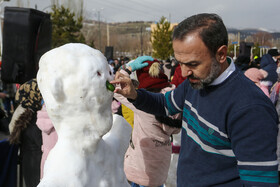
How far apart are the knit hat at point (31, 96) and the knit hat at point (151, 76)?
3.70 ft

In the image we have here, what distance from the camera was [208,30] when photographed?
57.4 inches

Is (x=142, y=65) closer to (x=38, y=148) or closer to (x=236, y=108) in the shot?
(x=236, y=108)

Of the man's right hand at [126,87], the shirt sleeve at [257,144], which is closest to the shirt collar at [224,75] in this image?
the shirt sleeve at [257,144]

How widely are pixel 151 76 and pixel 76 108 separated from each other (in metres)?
1.38

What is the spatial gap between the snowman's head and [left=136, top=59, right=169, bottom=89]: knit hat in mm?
1240

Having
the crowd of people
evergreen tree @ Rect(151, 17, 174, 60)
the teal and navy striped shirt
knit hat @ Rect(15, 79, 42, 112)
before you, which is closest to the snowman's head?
the crowd of people

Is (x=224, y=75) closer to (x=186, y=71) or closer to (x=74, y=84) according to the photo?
(x=186, y=71)

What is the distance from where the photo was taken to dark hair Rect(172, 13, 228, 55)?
4.78 ft

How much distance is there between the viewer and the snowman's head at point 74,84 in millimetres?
1287

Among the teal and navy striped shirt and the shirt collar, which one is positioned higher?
the shirt collar

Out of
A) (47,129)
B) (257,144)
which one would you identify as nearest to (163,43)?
(47,129)

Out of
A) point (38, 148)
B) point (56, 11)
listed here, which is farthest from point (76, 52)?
point (56, 11)

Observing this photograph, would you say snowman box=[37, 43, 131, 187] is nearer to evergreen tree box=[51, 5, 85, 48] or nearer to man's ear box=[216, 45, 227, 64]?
man's ear box=[216, 45, 227, 64]

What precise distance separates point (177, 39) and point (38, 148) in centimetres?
225
